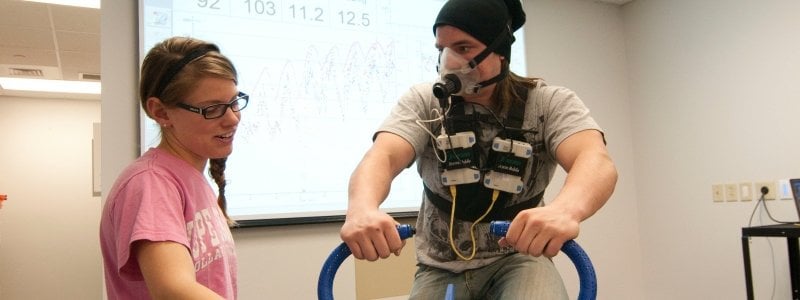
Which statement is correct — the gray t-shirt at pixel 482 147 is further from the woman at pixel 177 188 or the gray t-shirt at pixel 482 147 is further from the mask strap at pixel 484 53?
the woman at pixel 177 188

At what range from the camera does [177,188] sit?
110 cm

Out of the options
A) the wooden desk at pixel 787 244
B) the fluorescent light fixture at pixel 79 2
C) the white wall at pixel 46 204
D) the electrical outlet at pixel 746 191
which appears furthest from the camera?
the white wall at pixel 46 204

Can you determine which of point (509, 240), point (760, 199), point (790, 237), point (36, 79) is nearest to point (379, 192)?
point (509, 240)

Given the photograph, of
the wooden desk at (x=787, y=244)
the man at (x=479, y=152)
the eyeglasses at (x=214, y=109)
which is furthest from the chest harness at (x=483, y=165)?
the wooden desk at (x=787, y=244)

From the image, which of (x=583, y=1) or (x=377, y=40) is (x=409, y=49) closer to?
(x=377, y=40)

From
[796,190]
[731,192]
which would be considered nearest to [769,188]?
[731,192]

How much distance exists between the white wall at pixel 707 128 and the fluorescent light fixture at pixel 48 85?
5908mm

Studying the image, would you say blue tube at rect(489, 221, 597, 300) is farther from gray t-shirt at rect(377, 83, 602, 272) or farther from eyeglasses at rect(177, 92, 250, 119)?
eyeglasses at rect(177, 92, 250, 119)

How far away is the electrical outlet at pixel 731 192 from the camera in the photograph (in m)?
3.62

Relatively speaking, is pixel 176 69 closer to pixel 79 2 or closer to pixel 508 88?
pixel 508 88

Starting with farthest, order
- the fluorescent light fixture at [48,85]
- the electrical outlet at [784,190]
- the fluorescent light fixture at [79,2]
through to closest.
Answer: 1. the fluorescent light fixture at [48,85]
2. the fluorescent light fixture at [79,2]
3. the electrical outlet at [784,190]

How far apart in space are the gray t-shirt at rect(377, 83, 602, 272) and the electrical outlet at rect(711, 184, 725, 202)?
293 centimetres

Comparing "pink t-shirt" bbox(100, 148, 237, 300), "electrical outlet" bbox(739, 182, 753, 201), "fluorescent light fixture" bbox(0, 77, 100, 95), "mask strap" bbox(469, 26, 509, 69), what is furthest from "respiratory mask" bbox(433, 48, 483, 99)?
"fluorescent light fixture" bbox(0, 77, 100, 95)

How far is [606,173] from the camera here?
1130mm
